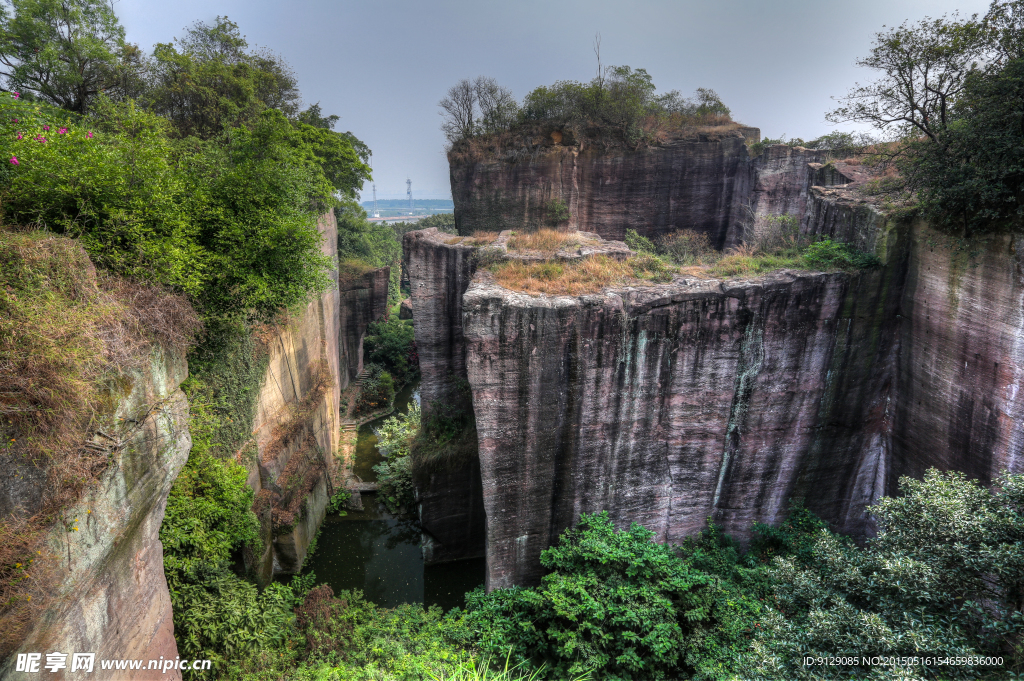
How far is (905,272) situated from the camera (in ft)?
30.7

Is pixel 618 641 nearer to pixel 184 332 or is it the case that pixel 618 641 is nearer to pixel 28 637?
pixel 28 637

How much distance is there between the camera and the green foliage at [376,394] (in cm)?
2033

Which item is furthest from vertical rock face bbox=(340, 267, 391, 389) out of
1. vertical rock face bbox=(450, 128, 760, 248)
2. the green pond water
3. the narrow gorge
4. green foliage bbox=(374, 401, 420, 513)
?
the narrow gorge

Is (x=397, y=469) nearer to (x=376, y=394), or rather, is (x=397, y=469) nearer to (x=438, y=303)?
(x=438, y=303)

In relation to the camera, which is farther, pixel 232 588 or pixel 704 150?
pixel 704 150

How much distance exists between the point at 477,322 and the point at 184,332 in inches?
166

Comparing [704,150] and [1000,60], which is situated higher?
[704,150]

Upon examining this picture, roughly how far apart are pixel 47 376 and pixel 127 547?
2.28 meters

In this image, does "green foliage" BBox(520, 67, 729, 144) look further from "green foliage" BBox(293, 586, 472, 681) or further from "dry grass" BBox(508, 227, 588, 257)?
"green foliage" BBox(293, 586, 472, 681)

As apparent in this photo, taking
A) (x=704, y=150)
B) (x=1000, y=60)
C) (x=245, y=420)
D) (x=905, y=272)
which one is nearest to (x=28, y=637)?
(x=245, y=420)

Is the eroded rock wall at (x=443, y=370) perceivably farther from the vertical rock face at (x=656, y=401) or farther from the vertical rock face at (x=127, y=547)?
the vertical rock face at (x=127, y=547)

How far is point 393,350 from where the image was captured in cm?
2408

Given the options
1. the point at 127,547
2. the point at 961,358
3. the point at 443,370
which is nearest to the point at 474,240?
the point at 443,370

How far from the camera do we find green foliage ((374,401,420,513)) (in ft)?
43.8
